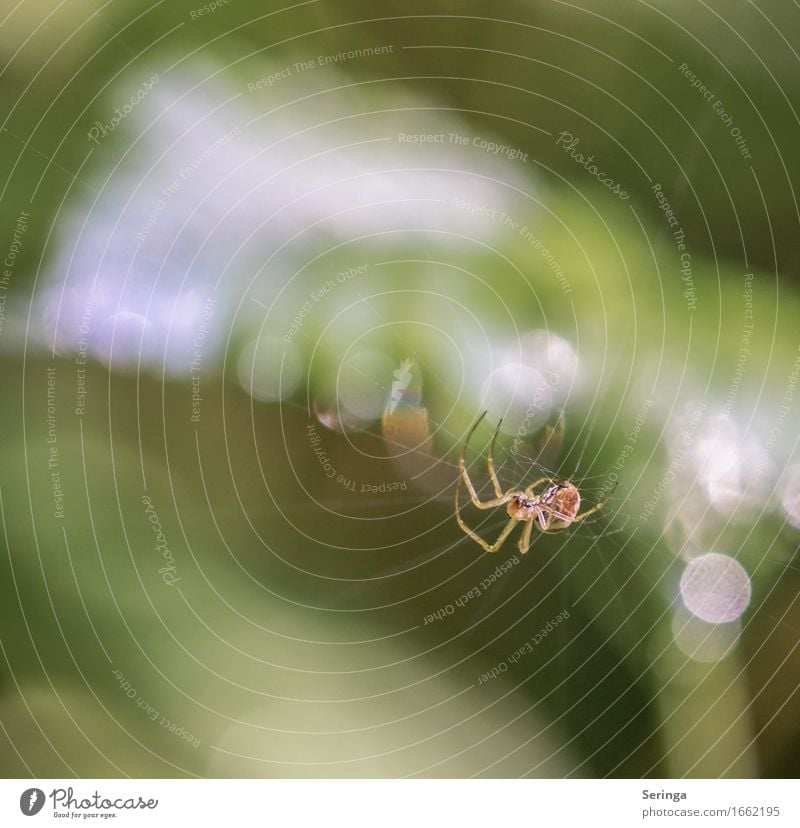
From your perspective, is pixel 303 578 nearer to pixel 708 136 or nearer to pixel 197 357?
pixel 197 357

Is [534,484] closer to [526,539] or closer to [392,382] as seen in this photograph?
[526,539]

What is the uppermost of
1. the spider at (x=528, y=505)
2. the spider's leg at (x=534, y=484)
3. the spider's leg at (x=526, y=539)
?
the spider's leg at (x=534, y=484)

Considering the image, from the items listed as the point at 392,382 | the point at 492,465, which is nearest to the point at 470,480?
the point at 492,465

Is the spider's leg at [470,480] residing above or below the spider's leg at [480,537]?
above

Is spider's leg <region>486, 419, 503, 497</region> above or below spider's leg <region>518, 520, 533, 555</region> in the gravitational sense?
above

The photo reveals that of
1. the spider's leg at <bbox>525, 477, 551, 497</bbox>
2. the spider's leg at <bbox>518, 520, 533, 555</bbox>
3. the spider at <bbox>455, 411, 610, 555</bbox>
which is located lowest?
the spider's leg at <bbox>518, 520, 533, 555</bbox>
